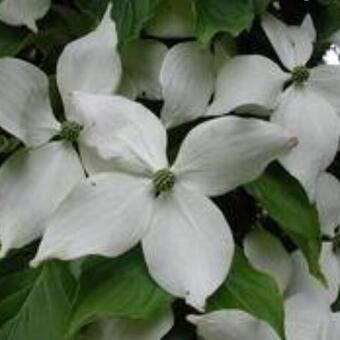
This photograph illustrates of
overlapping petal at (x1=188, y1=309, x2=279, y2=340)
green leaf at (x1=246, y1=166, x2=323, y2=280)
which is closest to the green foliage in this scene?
green leaf at (x1=246, y1=166, x2=323, y2=280)

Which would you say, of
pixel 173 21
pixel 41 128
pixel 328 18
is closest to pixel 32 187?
pixel 41 128

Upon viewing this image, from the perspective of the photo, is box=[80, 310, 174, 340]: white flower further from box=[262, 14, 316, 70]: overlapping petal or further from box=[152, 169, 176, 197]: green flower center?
box=[262, 14, 316, 70]: overlapping petal

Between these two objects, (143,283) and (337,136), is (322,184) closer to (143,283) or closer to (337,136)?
(337,136)

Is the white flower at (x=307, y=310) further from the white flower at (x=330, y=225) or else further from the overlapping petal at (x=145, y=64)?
the overlapping petal at (x=145, y=64)

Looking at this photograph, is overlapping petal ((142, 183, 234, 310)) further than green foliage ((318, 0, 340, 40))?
No

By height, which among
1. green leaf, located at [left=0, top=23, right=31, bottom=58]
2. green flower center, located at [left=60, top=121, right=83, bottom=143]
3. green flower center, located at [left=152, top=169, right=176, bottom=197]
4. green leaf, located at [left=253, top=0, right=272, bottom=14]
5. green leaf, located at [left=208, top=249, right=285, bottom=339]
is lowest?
green leaf, located at [left=208, top=249, right=285, bottom=339]


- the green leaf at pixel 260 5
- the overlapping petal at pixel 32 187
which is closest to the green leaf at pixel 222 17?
the green leaf at pixel 260 5

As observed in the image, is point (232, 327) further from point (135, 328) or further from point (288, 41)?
point (288, 41)
